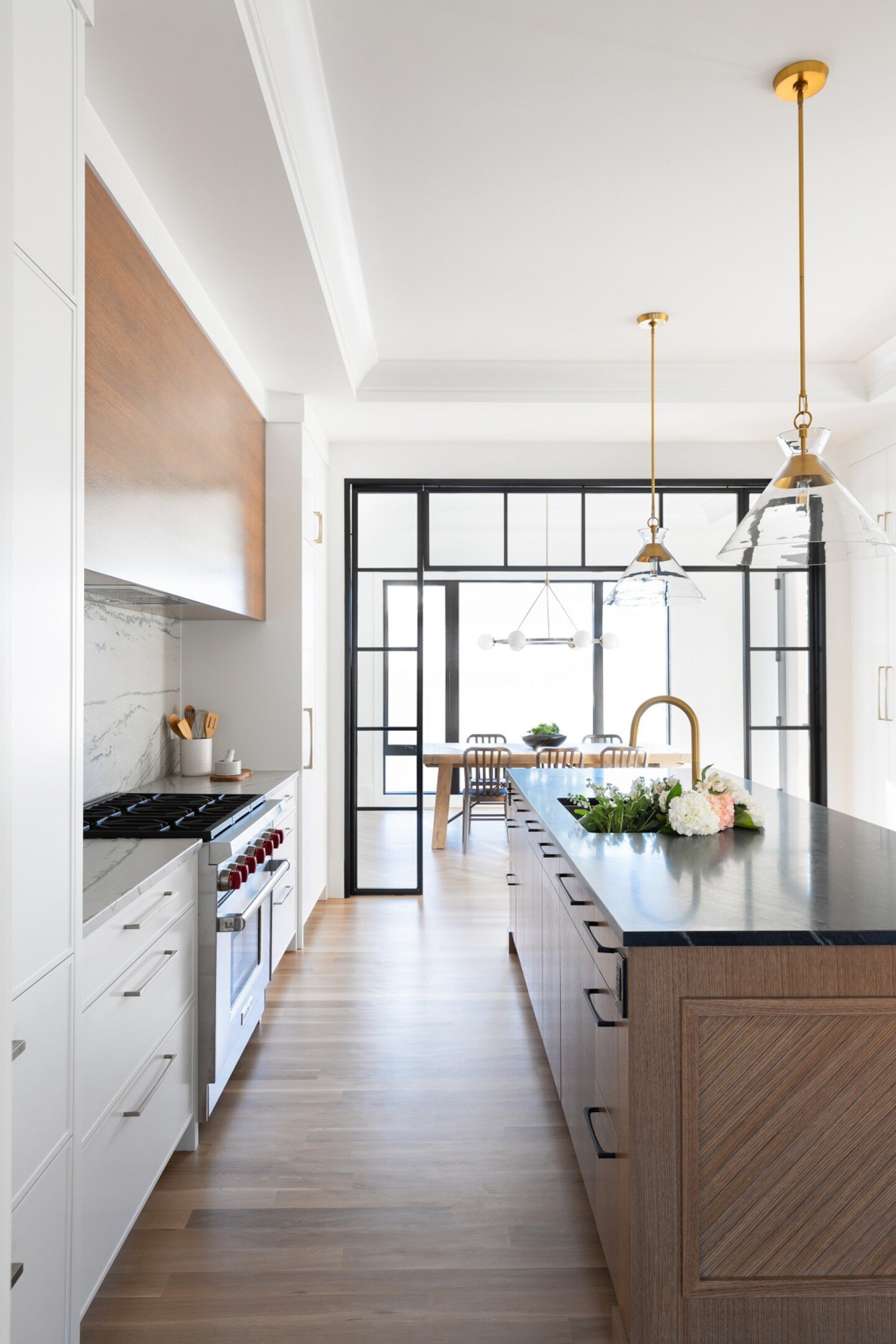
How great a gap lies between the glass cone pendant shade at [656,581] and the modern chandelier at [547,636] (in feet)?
6.18

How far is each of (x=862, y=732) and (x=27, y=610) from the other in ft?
15.8

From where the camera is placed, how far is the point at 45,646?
1411 mm

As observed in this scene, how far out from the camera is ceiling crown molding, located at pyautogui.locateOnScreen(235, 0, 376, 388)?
1935 mm

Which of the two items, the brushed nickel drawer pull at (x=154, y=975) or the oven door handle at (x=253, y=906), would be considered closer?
the brushed nickel drawer pull at (x=154, y=975)

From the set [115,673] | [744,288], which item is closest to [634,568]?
[744,288]

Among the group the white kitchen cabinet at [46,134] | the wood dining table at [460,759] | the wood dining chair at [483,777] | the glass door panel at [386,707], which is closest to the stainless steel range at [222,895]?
the white kitchen cabinet at [46,134]

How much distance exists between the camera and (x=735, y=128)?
2441mm

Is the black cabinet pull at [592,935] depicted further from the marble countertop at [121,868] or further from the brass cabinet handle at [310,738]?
the brass cabinet handle at [310,738]

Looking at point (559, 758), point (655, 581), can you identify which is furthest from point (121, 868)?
point (559, 758)

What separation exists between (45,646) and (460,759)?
200 inches

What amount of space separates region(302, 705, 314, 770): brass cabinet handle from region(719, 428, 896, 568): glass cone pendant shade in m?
2.70

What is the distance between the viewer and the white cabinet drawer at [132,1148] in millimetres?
1633

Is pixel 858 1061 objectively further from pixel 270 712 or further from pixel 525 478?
pixel 525 478

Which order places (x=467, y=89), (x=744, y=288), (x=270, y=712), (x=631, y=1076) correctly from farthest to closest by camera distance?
(x=270, y=712), (x=744, y=288), (x=467, y=89), (x=631, y=1076)
